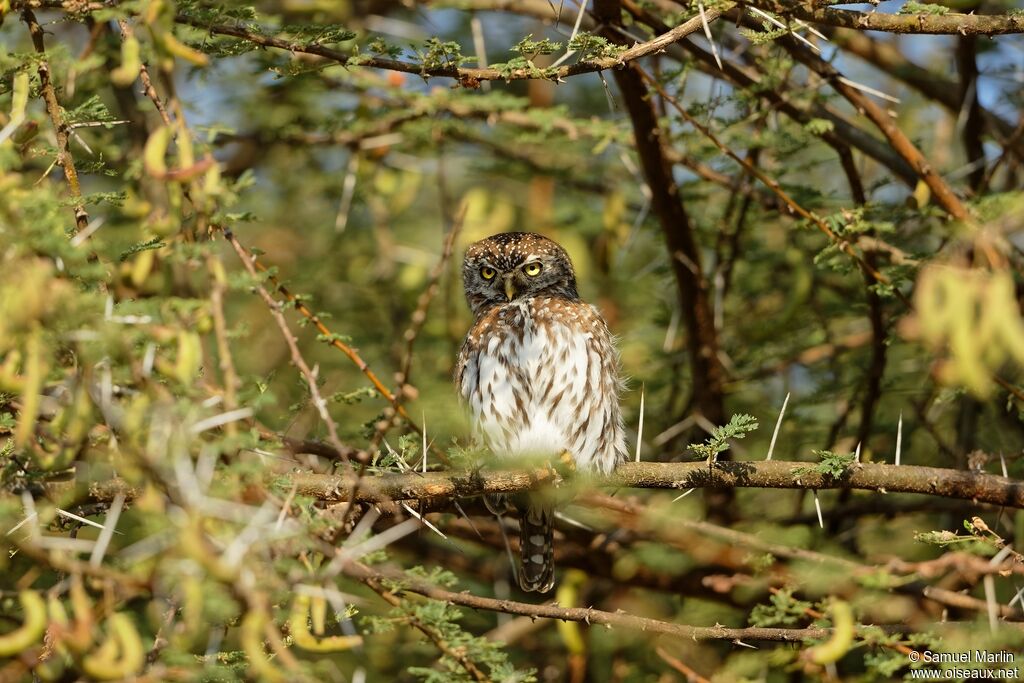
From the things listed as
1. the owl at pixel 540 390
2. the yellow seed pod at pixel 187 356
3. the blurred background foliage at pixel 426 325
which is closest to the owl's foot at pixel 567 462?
the owl at pixel 540 390

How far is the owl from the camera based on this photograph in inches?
190

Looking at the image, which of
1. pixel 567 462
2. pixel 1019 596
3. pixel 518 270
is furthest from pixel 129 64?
pixel 518 270

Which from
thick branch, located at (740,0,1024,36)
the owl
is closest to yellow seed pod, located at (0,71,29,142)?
thick branch, located at (740,0,1024,36)

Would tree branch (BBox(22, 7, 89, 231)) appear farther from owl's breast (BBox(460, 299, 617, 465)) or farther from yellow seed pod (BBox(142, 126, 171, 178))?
owl's breast (BBox(460, 299, 617, 465))

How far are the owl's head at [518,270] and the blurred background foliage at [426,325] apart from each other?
30 centimetres

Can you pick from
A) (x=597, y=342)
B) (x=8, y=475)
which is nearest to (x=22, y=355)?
(x=8, y=475)

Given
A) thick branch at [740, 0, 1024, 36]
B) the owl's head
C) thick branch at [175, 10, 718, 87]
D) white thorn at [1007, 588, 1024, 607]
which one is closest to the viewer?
thick branch at [175, 10, 718, 87]

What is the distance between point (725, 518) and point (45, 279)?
4098 millimetres

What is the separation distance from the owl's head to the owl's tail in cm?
102

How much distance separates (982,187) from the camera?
4.90 meters

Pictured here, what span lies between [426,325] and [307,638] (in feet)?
13.7

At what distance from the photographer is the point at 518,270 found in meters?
5.34

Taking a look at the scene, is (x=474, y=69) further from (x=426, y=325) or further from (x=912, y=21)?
(x=426, y=325)

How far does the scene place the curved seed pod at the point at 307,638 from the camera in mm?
2122
